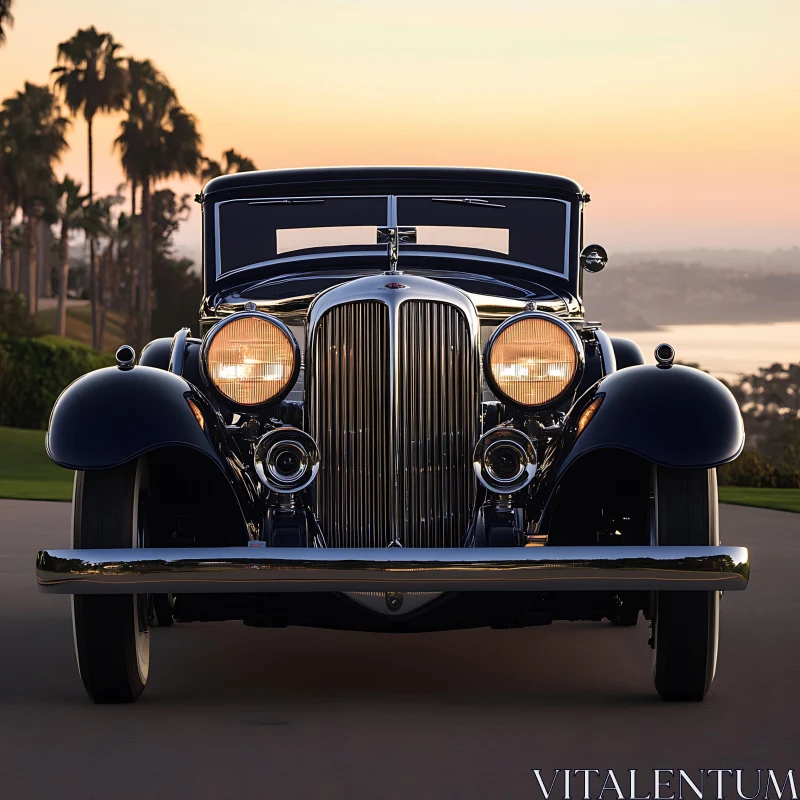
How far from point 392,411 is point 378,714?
3.55 feet

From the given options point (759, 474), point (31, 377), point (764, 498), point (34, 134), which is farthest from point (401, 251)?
point (34, 134)

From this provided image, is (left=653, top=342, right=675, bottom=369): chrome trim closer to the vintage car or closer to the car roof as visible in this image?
the vintage car

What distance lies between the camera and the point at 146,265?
61.1m

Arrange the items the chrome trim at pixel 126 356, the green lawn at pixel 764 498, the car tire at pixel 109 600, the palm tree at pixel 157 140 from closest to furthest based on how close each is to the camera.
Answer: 1. the car tire at pixel 109 600
2. the chrome trim at pixel 126 356
3. the green lawn at pixel 764 498
4. the palm tree at pixel 157 140

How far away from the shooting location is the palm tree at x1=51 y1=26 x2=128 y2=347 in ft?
191

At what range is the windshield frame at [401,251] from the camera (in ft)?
25.1

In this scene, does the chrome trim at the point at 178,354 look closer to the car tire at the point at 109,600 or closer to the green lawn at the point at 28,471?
the car tire at the point at 109,600

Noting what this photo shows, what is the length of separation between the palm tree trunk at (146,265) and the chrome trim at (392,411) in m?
52.8

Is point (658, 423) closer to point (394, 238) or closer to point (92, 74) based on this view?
point (394, 238)

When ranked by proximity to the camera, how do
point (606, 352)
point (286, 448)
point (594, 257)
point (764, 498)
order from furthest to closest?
point (764, 498) < point (594, 257) < point (606, 352) < point (286, 448)

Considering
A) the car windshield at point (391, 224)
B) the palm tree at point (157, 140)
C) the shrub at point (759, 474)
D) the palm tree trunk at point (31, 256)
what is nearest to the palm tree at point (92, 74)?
the palm tree at point (157, 140)

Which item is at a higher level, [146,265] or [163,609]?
[146,265]

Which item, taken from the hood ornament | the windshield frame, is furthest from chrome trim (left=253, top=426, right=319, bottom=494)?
the windshield frame

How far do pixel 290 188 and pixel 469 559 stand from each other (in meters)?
3.09
